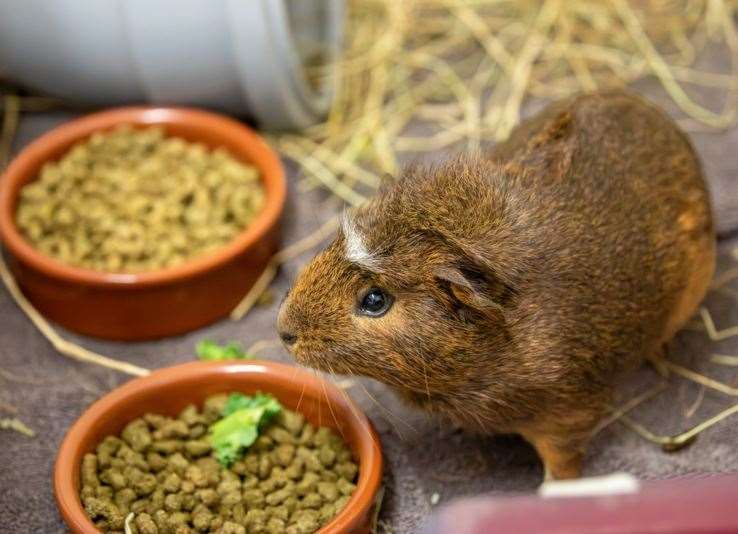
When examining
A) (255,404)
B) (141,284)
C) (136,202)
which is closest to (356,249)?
(255,404)

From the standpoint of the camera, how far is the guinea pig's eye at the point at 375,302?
2242 mm

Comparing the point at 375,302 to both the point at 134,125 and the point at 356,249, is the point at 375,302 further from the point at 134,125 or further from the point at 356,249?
the point at 134,125

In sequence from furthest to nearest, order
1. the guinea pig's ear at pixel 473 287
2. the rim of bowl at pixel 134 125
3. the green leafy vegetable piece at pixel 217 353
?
the rim of bowl at pixel 134 125 < the green leafy vegetable piece at pixel 217 353 < the guinea pig's ear at pixel 473 287

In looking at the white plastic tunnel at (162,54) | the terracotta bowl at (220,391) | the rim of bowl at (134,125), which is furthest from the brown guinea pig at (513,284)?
the white plastic tunnel at (162,54)

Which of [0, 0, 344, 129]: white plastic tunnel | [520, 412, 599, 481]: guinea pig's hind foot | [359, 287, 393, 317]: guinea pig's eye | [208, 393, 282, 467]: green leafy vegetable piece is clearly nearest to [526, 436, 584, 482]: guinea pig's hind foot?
[520, 412, 599, 481]: guinea pig's hind foot

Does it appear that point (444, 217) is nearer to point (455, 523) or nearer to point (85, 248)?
point (455, 523)

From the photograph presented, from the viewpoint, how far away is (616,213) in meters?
2.48

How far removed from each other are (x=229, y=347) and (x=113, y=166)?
97 centimetres

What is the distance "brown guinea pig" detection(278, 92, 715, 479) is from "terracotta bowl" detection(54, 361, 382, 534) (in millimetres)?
216

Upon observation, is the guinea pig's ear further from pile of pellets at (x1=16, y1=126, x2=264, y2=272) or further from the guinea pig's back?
pile of pellets at (x1=16, y1=126, x2=264, y2=272)

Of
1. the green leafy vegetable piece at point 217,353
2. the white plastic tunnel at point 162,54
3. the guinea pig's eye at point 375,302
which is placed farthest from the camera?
the white plastic tunnel at point 162,54

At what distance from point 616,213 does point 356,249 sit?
2.22 ft

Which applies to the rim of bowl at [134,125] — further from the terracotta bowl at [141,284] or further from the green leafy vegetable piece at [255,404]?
the green leafy vegetable piece at [255,404]

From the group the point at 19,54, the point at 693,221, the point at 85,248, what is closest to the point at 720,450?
the point at 693,221
